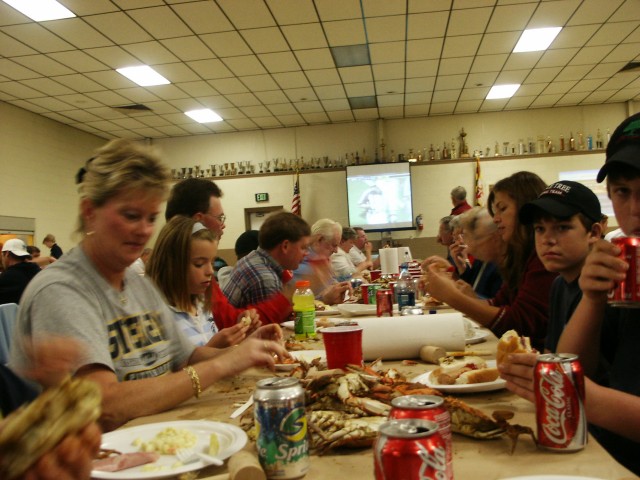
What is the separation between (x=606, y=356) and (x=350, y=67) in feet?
21.2

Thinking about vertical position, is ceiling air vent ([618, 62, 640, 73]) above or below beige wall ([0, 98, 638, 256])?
above

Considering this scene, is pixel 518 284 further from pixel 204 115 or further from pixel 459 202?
pixel 204 115

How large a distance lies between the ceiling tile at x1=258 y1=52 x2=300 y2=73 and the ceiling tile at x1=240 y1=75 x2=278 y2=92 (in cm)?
30

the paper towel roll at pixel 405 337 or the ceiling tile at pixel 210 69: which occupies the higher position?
the ceiling tile at pixel 210 69

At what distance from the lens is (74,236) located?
5.16 ft

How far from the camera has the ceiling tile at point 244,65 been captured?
6724 millimetres

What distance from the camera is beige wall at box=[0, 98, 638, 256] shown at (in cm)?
953

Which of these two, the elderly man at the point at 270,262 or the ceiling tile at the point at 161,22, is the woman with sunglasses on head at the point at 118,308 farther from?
the ceiling tile at the point at 161,22

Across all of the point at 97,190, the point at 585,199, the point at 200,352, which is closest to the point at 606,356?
the point at 585,199

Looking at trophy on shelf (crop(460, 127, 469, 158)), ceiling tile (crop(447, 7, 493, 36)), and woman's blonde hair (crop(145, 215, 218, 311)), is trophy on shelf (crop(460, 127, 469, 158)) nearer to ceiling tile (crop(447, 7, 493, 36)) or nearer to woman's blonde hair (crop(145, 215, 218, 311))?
ceiling tile (crop(447, 7, 493, 36))

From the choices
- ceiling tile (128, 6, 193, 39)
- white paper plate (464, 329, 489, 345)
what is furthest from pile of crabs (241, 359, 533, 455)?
ceiling tile (128, 6, 193, 39)

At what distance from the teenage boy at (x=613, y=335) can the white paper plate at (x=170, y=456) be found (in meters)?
0.59

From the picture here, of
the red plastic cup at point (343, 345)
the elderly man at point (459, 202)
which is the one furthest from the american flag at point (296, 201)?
the red plastic cup at point (343, 345)

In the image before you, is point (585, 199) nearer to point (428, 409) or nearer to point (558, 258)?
point (558, 258)
